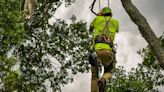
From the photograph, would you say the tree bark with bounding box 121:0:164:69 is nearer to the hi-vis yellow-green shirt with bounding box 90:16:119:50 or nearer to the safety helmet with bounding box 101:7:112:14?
the hi-vis yellow-green shirt with bounding box 90:16:119:50

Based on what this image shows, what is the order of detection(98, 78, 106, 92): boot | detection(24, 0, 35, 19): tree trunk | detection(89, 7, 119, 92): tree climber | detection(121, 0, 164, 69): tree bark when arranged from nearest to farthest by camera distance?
1. detection(98, 78, 106, 92): boot
2. detection(89, 7, 119, 92): tree climber
3. detection(24, 0, 35, 19): tree trunk
4. detection(121, 0, 164, 69): tree bark

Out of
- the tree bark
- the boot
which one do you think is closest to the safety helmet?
the boot

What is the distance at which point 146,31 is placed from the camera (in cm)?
1465

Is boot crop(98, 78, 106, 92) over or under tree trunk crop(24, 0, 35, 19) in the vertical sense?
under

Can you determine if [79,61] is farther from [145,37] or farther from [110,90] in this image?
[110,90]

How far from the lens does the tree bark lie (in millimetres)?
14420

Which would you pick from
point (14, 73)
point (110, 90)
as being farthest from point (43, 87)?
point (110, 90)

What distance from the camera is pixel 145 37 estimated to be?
1465 cm

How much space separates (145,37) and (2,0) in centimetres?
937

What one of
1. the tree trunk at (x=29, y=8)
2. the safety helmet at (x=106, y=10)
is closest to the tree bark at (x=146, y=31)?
the tree trunk at (x=29, y=8)

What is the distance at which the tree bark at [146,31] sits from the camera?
1442 cm

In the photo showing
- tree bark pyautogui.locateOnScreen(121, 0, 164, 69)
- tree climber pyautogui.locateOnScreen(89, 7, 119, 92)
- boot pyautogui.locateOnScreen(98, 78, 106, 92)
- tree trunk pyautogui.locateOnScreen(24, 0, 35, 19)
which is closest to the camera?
boot pyautogui.locateOnScreen(98, 78, 106, 92)

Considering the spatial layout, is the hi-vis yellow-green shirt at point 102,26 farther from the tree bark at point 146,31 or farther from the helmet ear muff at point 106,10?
the tree bark at point 146,31

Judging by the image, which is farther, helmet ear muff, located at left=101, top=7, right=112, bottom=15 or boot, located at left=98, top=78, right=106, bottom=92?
helmet ear muff, located at left=101, top=7, right=112, bottom=15
